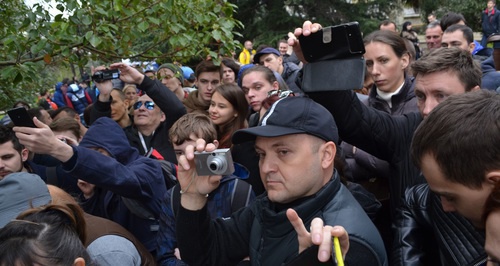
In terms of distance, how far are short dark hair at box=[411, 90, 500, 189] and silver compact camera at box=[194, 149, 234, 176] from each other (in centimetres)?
84

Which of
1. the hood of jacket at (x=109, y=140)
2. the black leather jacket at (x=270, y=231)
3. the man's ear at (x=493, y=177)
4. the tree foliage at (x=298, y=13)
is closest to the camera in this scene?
the man's ear at (x=493, y=177)

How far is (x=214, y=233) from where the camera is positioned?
245cm

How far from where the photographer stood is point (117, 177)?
3.20 metres

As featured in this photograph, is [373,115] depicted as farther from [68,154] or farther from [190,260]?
[68,154]

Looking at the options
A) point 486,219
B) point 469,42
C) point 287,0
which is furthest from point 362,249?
point 287,0

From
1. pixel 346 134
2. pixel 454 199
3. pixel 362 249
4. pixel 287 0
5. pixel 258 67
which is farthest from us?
pixel 287 0

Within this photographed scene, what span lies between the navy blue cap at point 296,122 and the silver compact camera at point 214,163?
0.36 feet

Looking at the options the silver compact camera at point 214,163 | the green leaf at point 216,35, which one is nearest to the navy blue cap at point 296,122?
the silver compact camera at point 214,163

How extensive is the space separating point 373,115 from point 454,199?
48.1 inches

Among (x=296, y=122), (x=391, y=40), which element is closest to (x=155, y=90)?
(x=391, y=40)

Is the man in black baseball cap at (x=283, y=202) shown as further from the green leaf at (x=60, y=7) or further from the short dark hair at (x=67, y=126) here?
the short dark hair at (x=67, y=126)

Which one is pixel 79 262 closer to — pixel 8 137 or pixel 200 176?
pixel 200 176

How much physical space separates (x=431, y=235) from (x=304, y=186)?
548 mm

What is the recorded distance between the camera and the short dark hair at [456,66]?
279cm
